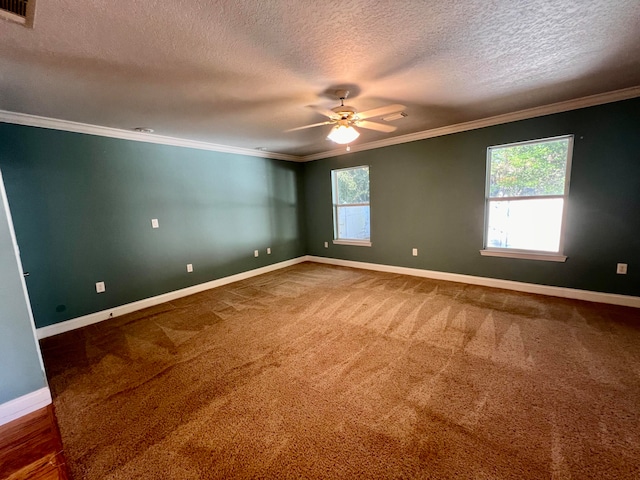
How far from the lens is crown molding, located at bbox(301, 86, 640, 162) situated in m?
2.89

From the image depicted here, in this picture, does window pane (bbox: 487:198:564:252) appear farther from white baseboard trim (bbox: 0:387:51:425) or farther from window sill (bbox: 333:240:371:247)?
white baseboard trim (bbox: 0:387:51:425)

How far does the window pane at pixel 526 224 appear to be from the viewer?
3441 millimetres

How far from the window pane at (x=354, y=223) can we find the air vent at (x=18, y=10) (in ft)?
15.1

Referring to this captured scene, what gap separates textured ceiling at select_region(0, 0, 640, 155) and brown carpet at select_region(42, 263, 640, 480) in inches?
95.1

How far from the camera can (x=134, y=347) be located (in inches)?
105

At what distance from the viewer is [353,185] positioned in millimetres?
5453

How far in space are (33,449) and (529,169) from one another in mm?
5470

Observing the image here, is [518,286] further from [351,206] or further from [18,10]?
[18,10]

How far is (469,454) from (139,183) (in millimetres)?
4462

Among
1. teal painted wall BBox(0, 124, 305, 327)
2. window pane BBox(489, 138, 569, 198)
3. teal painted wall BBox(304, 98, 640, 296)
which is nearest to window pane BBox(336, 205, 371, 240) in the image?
teal painted wall BBox(304, 98, 640, 296)

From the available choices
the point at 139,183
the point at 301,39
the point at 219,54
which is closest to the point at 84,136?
the point at 139,183

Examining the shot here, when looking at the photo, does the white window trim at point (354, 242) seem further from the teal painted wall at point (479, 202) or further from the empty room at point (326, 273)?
the empty room at point (326, 273)

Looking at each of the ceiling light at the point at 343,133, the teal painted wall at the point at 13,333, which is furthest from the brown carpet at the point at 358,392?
the ceiling light at the point at 343,133

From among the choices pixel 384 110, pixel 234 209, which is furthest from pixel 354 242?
pixel 384 110
